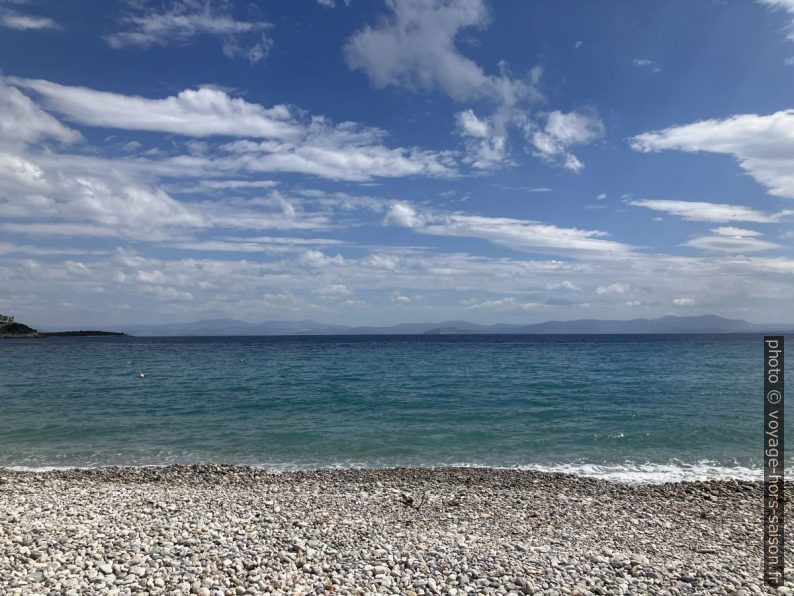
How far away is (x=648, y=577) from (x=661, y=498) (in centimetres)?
636

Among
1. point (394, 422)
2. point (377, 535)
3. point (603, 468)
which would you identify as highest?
point (377, 535)

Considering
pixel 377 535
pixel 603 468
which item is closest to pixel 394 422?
pixel 603 468

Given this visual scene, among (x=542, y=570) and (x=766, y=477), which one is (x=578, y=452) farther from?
(x=542, y=570)

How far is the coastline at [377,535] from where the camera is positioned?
7.34 metres

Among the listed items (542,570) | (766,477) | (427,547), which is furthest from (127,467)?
(766,477)

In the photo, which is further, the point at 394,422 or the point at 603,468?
the point at 394,422

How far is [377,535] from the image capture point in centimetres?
932

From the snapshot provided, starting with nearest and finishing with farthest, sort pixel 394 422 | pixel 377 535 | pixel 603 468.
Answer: pixel 377 535, pixel 603 468, pixel 394 422

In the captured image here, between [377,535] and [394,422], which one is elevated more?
[377,535]

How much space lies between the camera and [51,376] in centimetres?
4312

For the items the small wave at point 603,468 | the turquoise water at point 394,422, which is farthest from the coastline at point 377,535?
the turquoise water at point 394,422

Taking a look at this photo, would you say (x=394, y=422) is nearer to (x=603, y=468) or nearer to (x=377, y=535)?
(x=603, y=468)

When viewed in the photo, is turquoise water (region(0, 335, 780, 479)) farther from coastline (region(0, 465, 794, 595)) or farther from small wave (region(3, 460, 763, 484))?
coastline (region(0, 465, 794, 595))

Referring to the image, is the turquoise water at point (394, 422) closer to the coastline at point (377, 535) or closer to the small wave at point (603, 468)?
the small wave at point (603, 468)
